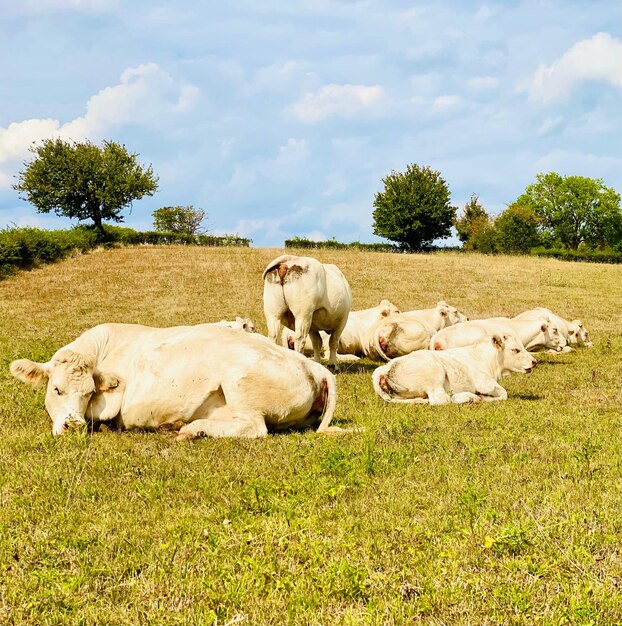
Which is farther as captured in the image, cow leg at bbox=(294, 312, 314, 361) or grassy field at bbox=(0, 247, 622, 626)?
cow leg at bbox=(294, 312, 314, 361)

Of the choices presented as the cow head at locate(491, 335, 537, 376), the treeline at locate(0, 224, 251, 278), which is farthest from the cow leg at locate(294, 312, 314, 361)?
the treeline at locate(0, 224, 251, 278)

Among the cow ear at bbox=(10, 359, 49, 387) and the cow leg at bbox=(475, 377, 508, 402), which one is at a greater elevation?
the cow ear at bbox=(10, 359, 49, 387)

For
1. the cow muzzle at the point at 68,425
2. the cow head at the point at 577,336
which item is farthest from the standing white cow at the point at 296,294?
the cow head at the point at 577,336

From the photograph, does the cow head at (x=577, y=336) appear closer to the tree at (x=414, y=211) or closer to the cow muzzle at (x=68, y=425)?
the cow muzzle at (x=68, y=425)

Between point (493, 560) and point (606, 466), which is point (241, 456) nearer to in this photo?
point (493, 560)

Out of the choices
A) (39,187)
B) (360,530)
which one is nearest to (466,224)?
(39,187)

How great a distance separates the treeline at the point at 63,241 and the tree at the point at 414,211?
2290 centimetres

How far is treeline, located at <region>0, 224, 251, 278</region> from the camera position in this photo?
Answer: 141ft

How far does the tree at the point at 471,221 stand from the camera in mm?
96562

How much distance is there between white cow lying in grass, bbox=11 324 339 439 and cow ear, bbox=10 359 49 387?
1 cm

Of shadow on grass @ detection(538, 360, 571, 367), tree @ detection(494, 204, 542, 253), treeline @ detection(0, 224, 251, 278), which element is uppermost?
tree @ detection(494, 204, 542, 253)

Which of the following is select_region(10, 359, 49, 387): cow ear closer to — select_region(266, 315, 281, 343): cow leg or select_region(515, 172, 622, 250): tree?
select_region(266, 315, 281, 343): cow leg

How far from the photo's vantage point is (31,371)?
27.2ft

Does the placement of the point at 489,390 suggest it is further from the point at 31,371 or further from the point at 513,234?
the point at 513,234
